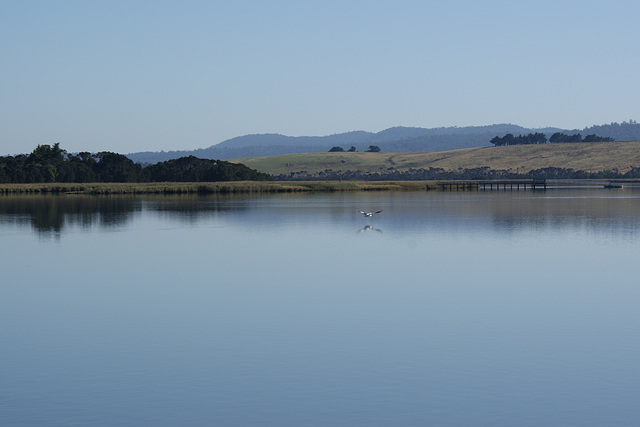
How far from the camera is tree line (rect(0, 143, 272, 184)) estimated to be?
480 ft

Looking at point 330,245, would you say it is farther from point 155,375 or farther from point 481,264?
point 155,375

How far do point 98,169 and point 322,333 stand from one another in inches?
5669

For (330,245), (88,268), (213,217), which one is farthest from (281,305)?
(213,217)

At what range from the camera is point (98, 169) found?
158250 mm

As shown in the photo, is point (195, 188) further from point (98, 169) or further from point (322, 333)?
point (322, 333)

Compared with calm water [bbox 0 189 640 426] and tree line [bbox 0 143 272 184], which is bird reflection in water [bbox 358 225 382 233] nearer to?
calm water [bbox 0 189 640 426]

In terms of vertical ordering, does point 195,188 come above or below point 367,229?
above

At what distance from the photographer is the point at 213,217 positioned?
7000 centimetres

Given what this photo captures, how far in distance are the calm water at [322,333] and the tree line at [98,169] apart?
349ft

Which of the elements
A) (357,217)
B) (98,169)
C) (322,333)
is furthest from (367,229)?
(98,169)

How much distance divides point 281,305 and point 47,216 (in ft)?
160

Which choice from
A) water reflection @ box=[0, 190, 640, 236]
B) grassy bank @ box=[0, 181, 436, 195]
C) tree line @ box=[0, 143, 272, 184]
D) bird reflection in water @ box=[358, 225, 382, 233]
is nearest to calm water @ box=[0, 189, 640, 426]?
bird reflection in water @ box=[358, 225, 382, 233]

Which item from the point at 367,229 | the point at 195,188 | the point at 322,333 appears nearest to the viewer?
the point at 322,333

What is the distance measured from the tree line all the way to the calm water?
4188 inches
